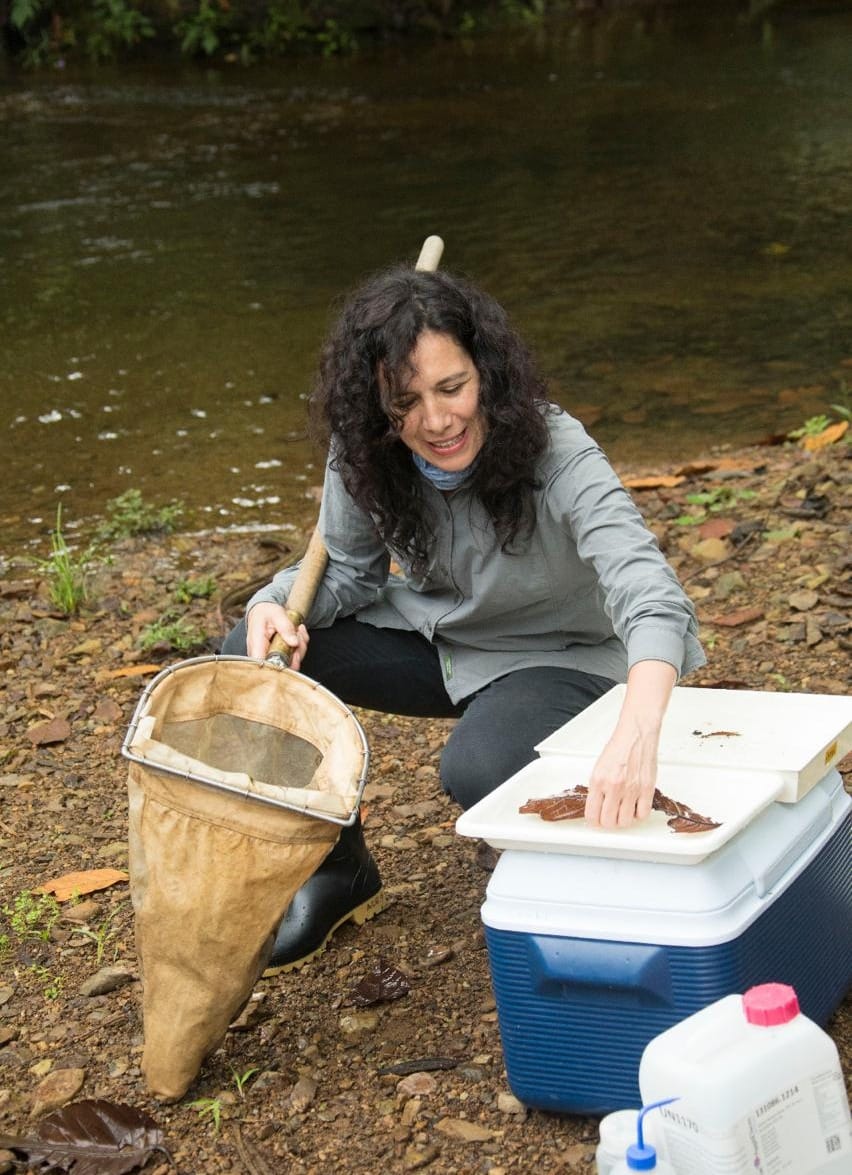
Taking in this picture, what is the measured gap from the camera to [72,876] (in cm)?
310

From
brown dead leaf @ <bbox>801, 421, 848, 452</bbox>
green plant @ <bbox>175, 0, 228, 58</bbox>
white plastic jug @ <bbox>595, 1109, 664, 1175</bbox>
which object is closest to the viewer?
→ white plastic jug @ <bbox>595, 1109, 664, 1175</bbox>

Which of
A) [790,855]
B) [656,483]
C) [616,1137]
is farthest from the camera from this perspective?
[656,483]

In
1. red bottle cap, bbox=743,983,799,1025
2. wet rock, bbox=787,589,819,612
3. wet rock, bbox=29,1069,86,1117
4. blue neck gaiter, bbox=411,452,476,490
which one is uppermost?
blue neck gaiter, bbox=411,452,476,490

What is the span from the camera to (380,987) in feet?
8.70

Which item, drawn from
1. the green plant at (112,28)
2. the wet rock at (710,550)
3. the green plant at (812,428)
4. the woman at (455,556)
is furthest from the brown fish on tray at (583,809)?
the green plant at (112,28)

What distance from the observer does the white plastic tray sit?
6.48 ft

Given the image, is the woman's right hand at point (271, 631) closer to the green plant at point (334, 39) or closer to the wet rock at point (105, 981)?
the wet rock at point (105, 981)

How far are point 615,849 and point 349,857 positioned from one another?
896 millimetres

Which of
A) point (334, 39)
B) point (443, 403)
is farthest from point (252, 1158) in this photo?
point (334, 39)

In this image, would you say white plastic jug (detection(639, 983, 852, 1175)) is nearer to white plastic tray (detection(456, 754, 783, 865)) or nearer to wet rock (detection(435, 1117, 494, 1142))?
white plastic tray (detection(456, 754, 783, 865))

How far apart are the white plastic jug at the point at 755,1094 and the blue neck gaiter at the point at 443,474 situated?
1109 mm

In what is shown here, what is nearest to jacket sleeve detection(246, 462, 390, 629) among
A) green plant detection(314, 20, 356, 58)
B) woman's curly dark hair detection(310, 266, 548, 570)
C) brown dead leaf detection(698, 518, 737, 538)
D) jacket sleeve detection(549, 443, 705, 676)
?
woman's curly dark hair detection(310, 266, 548, 570)

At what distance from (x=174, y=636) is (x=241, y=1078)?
2.01 metres

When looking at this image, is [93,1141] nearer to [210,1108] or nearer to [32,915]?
[210,1108]
